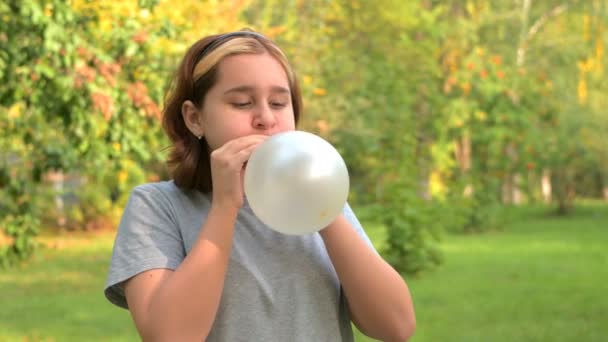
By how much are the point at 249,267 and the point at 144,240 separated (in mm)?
217

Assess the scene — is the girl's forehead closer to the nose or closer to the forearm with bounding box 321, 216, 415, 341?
the nose

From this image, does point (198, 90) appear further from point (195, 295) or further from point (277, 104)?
point (195, 295)

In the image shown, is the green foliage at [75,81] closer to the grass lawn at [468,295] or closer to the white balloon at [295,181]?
the grass lawn at [468,295]

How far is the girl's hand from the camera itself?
5.80ft

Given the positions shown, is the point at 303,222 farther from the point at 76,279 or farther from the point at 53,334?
the point at 76,279

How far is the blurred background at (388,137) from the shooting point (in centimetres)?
614

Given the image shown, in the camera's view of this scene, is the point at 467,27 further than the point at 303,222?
Yes

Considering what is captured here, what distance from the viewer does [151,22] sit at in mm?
6832

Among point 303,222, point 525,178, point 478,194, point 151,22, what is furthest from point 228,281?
point 525,178

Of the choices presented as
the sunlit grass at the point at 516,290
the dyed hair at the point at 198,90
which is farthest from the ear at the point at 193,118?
the sunlit grass at the point at 516,290

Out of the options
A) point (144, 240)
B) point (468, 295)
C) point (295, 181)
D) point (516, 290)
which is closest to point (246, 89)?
point (295, 181)

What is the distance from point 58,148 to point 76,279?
Answer: 568cm

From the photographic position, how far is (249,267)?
1.84 meters

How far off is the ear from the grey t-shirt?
0.13 metres
